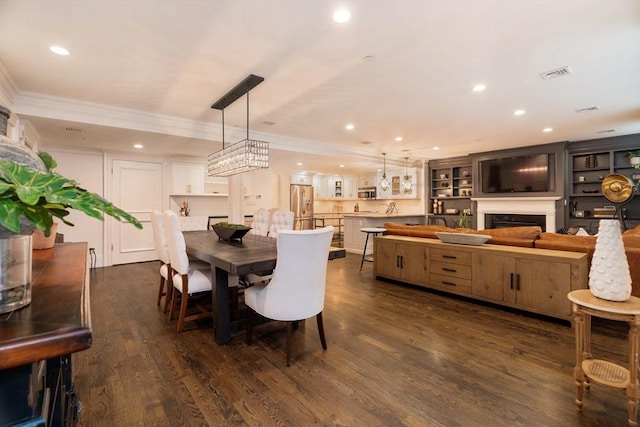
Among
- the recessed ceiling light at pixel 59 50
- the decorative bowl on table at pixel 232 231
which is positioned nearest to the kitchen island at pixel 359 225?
the decorative bowl on table at pixel 232 231

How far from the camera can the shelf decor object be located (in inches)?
65.4

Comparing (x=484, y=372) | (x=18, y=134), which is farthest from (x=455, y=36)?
(x=18, y=134)

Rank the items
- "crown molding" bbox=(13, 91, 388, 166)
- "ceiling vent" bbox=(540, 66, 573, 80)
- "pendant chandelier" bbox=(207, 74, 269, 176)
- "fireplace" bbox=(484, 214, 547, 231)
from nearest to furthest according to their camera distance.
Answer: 1. "ceiling vent" bbox=(540, 66, 573, 80)
2. "pendant chandelier" bbox=(207, 74, 269, 176)
3. "crown molding" bbox=(13, 91, 388, 166)
4. "fireplace" bbox=(484, 214, 547, 231)

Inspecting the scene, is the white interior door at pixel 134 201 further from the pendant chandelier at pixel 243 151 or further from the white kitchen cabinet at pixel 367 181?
the white kitchen cabinet at pixel 367 181

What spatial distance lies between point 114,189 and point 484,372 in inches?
259

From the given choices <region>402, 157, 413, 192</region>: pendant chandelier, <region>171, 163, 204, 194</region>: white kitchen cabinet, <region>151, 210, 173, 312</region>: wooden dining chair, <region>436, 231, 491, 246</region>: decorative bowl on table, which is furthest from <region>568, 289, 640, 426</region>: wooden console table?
<region>171, 163, 204, 194</region>: white kitchen cabinet

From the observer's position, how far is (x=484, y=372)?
2.16m

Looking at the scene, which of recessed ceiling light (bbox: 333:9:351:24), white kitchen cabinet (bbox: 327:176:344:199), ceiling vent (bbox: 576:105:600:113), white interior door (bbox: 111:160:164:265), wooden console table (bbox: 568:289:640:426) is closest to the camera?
wooden console table (bbox: 568:289:640:426)

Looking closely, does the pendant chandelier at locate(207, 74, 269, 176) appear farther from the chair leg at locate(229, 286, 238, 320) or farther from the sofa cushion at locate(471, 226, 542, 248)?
the sofa cushion at locate(471, 226, 542, 248)

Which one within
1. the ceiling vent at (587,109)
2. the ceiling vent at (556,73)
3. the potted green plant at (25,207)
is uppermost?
the ceiling vent at (587,109)

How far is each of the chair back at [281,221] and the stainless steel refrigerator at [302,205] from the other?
15.4 ft

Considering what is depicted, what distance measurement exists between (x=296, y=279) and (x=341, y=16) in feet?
6.22

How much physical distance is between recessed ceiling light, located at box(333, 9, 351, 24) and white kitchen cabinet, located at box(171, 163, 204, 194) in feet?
18.0

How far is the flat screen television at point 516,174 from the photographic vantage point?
6.96m
